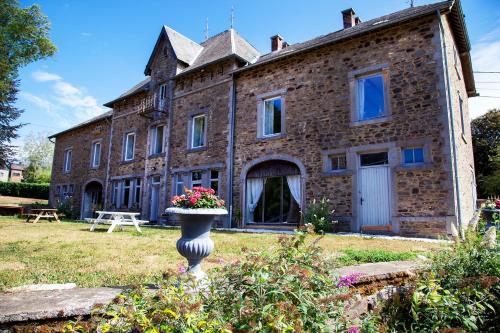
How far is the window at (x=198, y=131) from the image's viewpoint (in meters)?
14.5

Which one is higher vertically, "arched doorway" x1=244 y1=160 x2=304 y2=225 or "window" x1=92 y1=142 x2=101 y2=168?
"window" x1=92 y1=142 x2=101 y2=168

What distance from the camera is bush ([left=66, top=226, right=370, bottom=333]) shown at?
1668mm

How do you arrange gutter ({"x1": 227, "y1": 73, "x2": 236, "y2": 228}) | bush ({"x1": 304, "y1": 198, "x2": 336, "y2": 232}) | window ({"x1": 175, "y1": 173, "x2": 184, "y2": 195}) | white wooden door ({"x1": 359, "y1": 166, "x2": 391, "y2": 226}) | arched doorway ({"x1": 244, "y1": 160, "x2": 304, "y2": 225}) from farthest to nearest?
window ({"x1": 175, "y1": 173, "x2": 184, "y2": 195}) → gutter ({"x1": 227, "y1": 73, "x2": 236, "y2": 228}) → arched doorway ({"x1": 244, "y1": 160, "x2": 304, "y2": 225}) → bush ({"x1": 304, "y1": 198, "x2": 336, "y2": 232}) → white wooden door ({"x1": 359, "y1": 166, "x2": 391, "y2": 226})

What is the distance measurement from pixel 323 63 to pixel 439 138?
15.0 ft

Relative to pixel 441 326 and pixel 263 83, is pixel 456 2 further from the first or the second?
pixel 441 326

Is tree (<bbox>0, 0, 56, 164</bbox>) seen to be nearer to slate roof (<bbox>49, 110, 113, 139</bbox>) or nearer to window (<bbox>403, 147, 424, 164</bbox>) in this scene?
slate roof (<bbox>49, 110, 113, 139</bbox>)

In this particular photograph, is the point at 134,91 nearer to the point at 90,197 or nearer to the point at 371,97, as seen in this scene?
the point at 90,197

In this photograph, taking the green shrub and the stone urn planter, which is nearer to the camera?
the stone urn planter

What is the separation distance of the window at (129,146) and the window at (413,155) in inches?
558

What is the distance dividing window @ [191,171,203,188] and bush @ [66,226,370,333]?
11.8 m

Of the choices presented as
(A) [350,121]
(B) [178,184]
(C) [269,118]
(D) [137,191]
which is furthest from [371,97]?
(D) [137,191]

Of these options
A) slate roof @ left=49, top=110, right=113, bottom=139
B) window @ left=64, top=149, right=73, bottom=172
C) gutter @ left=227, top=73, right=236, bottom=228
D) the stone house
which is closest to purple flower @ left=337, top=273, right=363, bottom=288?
the stone house

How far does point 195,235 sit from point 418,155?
316 inches

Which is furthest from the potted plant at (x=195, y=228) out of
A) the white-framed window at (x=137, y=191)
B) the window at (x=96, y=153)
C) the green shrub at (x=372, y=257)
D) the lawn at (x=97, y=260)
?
the window at (x=96, y=153)
